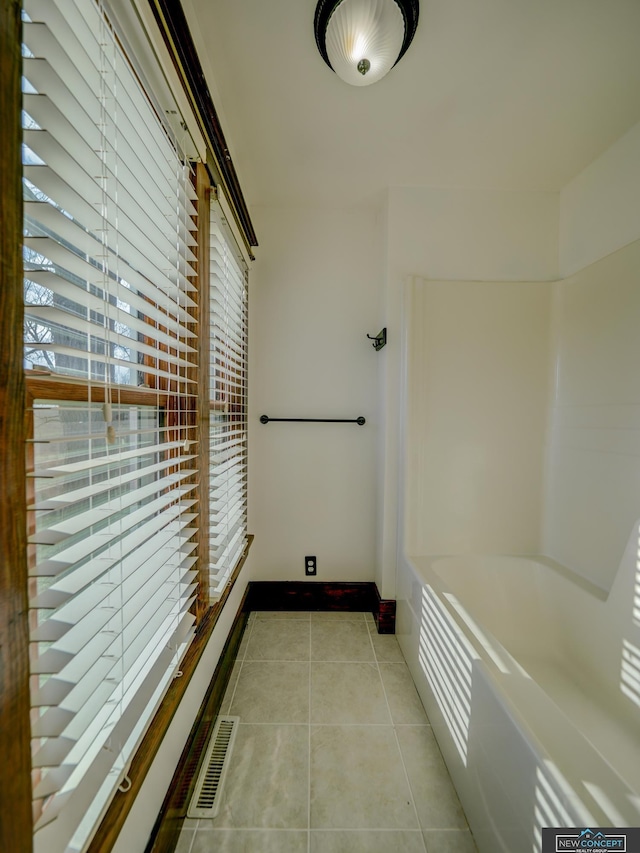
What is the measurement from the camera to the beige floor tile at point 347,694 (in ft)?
4.93

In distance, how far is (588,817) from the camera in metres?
0.67

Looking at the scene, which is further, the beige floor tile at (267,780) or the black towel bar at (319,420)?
the black towel bar at (319,420)

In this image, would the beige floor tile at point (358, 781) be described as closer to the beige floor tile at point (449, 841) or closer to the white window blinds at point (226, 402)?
the beige floor tile at point (449, 841)

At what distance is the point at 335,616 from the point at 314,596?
16cm

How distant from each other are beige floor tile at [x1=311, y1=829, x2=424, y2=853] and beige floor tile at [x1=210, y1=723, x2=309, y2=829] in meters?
0.06

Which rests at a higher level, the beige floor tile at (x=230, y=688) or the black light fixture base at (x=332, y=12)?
the black light fixture base at (x=332, y=12)

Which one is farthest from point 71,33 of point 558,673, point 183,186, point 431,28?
point 558,673

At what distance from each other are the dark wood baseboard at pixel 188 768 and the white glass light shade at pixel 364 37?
2.14m

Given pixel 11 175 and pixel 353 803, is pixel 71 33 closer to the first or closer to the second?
pixel 11 175

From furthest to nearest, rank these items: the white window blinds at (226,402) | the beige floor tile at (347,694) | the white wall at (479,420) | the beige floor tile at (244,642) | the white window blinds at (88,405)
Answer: the white wall at (479,420), the beige floor tile at (244,642), the beige floor tile at (347,694), the white window blinds at (226,402), the white window blinds at (88,405)

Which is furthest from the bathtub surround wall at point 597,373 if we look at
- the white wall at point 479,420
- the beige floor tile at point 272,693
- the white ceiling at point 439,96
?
the beige floor tile at point 272,693

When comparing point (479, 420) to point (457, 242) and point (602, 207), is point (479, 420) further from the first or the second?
point (602, 207)

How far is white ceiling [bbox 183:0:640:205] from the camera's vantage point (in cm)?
117

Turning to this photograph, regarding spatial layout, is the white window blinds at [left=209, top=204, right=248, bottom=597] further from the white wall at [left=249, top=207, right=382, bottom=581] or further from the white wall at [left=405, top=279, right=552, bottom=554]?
the white wall at [left=405, top=279, right=552, bottom=554]
